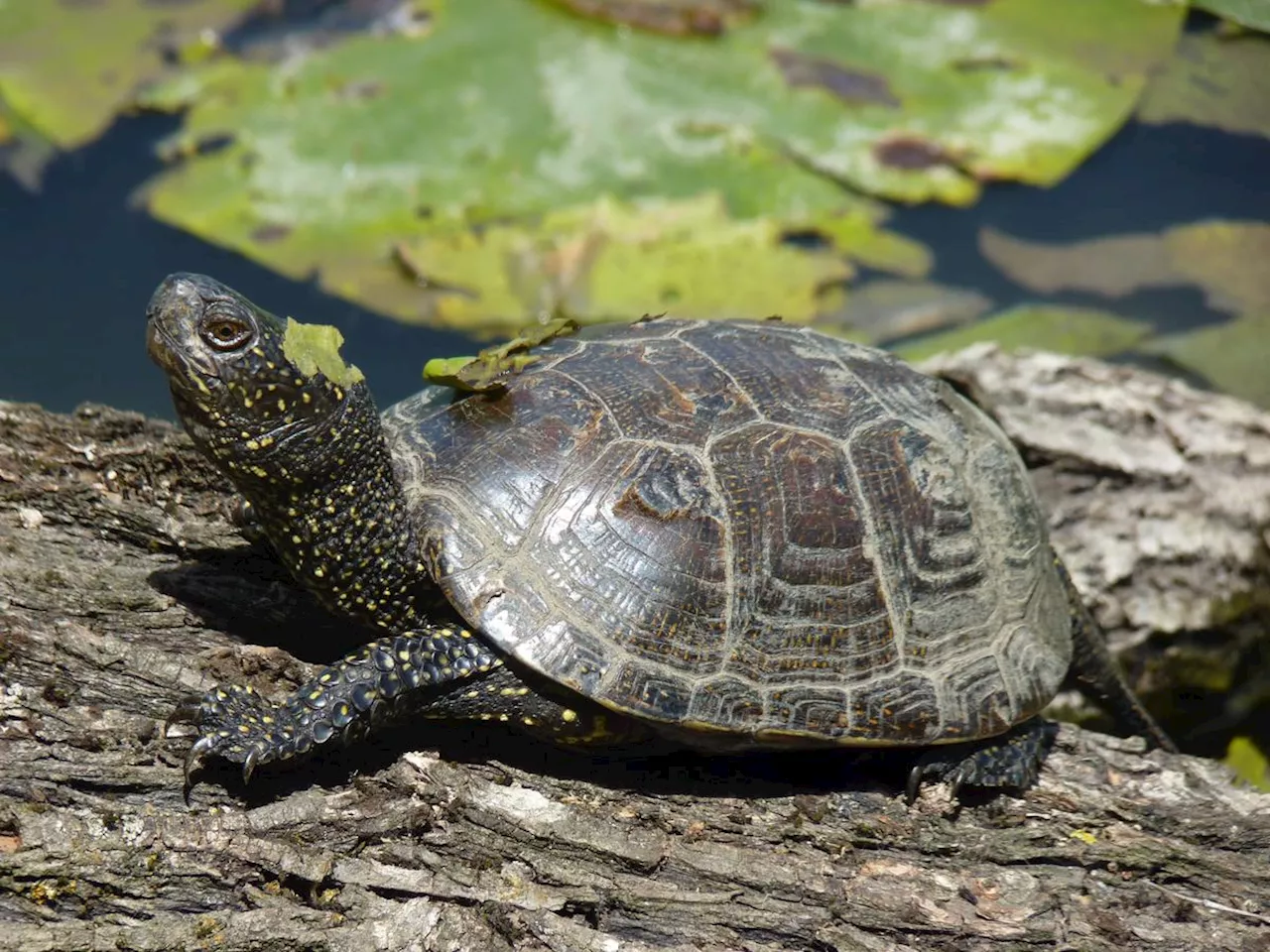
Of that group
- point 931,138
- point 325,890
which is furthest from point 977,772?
point 931,138

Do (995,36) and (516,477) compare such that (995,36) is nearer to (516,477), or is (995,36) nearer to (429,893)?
(516,477)

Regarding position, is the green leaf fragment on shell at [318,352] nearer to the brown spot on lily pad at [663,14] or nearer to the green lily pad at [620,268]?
the green lily pad at [620,268]

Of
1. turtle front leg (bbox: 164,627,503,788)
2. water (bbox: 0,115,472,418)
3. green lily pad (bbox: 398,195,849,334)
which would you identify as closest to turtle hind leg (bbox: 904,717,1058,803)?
turtle front leg (bbox: 164,627,503,788)

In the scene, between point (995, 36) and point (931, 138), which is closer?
point (931, 138)

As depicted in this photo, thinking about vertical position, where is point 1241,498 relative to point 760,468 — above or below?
below

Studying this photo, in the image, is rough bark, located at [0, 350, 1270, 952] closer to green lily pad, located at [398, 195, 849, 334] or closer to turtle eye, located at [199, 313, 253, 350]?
turtle eye, located at [199, 313, 253, 350]

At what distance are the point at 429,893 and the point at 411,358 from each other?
3832 millimetres

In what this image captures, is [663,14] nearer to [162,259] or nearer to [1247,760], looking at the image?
[162,259]

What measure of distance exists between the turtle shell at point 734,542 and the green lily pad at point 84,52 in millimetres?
4494

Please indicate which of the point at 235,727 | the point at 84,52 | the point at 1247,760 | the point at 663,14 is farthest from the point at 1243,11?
the point at 235,727

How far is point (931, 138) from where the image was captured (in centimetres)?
696

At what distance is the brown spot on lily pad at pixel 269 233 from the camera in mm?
5785

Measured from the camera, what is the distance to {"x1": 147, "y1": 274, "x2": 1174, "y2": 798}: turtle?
272 centimetres

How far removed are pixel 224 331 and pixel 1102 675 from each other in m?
3.19
